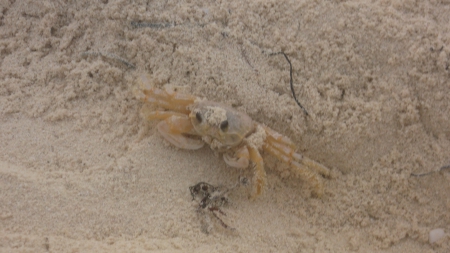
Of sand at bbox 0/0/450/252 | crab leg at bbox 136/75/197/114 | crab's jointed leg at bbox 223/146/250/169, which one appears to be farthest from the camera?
crab leg at bbox 136/75/197/114

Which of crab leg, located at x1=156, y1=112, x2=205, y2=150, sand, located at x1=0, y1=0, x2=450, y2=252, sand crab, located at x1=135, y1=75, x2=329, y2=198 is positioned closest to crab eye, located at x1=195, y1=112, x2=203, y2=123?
sand crab, located at x1=135, y1=75, x2=329, y2=198

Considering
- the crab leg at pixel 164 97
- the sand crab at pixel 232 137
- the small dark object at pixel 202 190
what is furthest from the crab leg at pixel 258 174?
the crab leg at pixel 164 97

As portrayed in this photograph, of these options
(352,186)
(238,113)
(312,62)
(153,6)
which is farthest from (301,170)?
(153,6)

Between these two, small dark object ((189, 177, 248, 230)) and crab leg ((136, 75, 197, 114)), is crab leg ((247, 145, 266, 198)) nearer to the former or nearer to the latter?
small dark object ((189, 177, 248, 230))

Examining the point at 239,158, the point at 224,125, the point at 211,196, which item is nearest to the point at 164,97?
the point at 224,125

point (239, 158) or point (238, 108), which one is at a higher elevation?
point (238, 108)

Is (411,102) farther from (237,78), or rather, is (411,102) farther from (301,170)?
(237,78)

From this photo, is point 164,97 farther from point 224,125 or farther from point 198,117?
point 224,125
